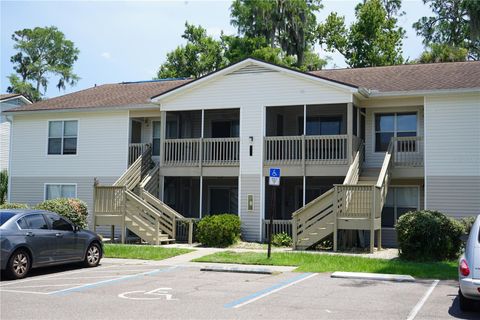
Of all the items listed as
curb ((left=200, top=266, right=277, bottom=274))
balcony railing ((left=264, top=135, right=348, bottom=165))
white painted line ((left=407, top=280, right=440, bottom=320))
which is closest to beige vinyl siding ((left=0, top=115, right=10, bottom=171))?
balcony railing ((left=264, top=135, right=348, bottom=165))

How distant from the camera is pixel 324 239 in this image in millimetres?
19938

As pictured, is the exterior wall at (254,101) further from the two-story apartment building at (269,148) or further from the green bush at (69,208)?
the green bush at (69,208)

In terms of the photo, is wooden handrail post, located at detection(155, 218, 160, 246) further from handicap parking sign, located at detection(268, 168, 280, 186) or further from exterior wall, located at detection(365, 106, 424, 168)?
exterior wall, located at detection(365, 106, 424, 168)

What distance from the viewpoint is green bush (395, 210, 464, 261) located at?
1664cm

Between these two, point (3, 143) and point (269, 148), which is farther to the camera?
point (3, 143)

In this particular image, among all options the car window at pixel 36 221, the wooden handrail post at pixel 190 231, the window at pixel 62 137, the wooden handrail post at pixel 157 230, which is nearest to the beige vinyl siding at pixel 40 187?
the window at pixel 62 137

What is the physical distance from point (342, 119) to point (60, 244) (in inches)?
539

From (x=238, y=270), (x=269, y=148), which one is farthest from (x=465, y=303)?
(x=269, y=148)

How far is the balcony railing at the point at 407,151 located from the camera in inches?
864

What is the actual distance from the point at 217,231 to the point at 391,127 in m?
8.20

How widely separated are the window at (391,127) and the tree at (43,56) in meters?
47.8

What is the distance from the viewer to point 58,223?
14.5m

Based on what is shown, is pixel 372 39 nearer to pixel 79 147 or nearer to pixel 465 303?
pixel 79 147

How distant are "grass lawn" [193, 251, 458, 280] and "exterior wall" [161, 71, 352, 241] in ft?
16.0
